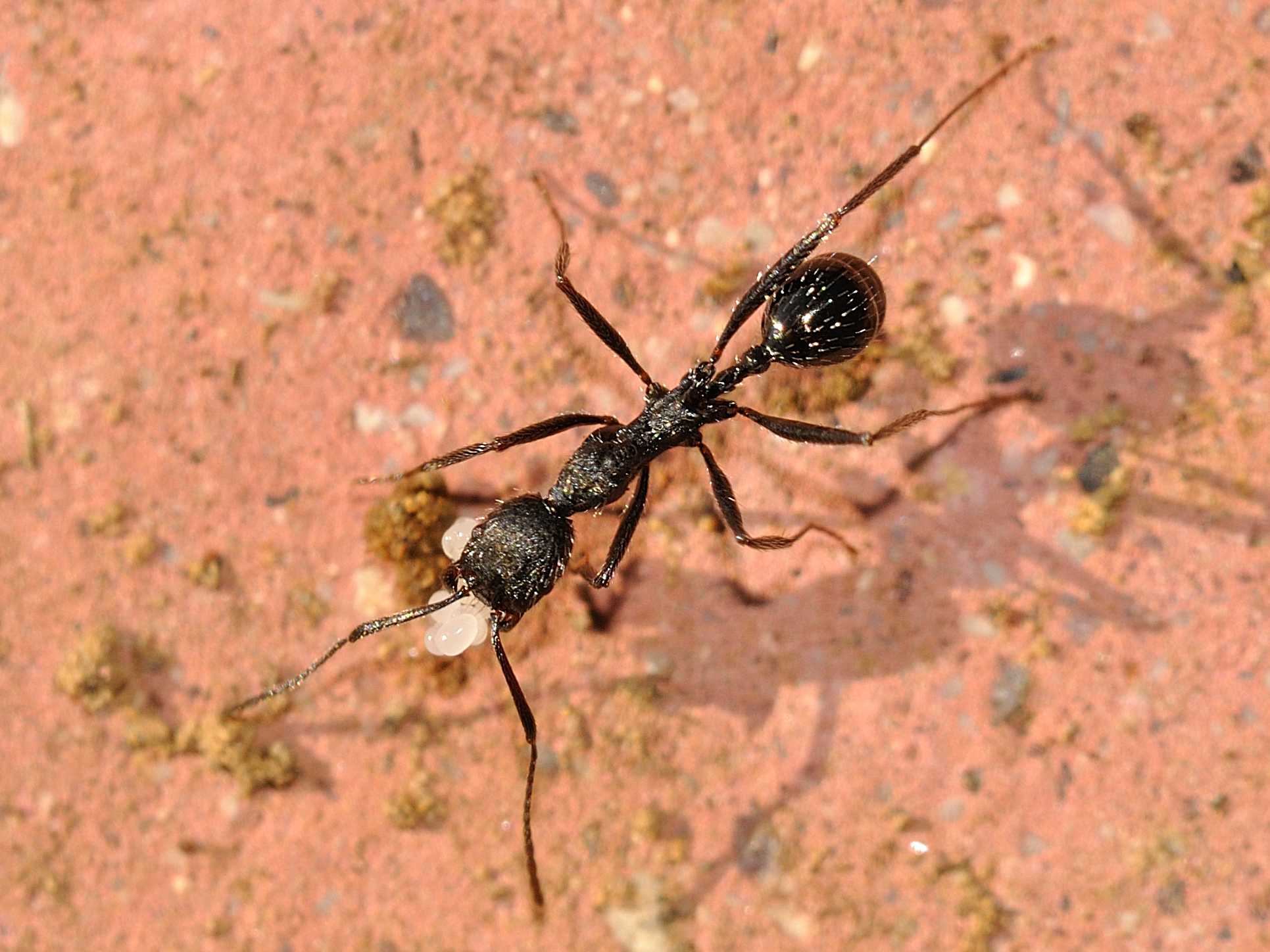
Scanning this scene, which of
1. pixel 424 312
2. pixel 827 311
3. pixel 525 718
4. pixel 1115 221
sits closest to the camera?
pixel 525 718

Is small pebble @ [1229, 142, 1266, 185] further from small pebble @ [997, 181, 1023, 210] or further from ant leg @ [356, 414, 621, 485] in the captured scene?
ant leg @ [356, 414, 621, 485]

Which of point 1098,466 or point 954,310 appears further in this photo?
point 954,310

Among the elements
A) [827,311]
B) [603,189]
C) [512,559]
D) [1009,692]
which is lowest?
[1009,692]

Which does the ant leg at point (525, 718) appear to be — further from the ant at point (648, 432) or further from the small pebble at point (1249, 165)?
the small pebble at point (1249, 165)

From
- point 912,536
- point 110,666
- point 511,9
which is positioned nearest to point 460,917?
point 110,666

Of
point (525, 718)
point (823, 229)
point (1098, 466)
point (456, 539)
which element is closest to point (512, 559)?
point (456, 539)

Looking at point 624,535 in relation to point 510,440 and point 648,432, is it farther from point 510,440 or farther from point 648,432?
point 510,440

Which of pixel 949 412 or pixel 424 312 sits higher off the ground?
pixel 424 312
